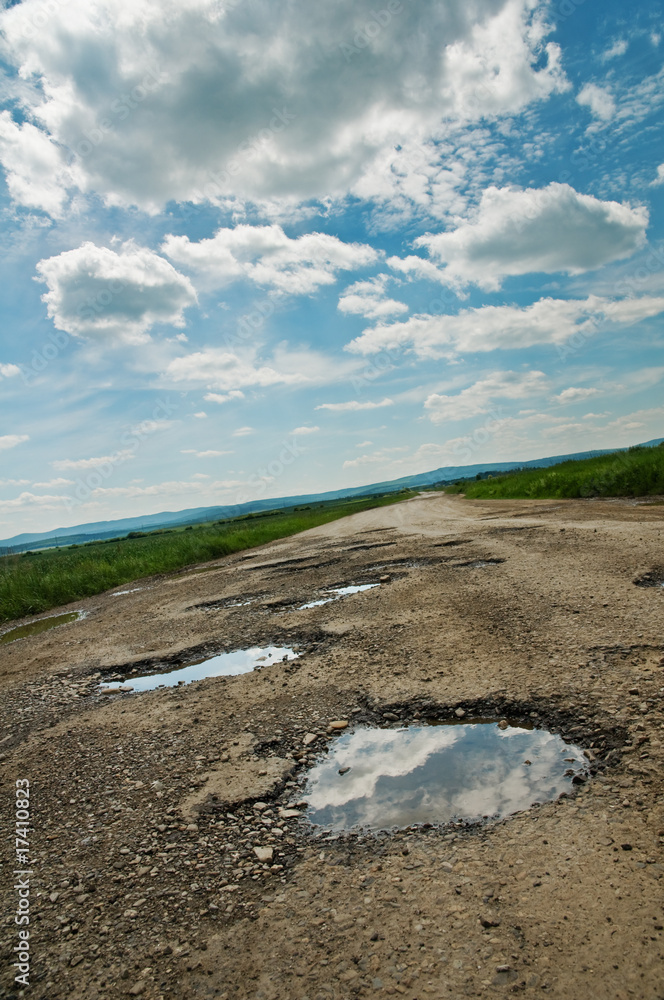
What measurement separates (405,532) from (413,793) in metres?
13.2

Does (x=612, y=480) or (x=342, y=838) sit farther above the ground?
(x=612, y=480)

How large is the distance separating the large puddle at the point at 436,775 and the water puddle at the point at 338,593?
436 cm

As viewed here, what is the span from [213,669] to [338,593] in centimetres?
320

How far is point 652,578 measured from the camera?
6.34m

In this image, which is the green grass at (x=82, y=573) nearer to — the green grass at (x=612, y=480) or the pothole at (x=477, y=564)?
the pothole at (x=477, y=564)

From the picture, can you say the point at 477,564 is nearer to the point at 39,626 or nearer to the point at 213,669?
the point at 213,669

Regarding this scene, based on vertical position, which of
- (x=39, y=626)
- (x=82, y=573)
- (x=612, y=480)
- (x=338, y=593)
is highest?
(x=612, y=480)

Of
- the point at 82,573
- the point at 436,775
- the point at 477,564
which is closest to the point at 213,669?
the point at 436,775

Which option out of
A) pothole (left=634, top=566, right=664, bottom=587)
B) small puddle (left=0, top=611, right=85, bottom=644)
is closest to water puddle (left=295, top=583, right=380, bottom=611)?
pothole (left=634, top=566, right=664, bottom=587)

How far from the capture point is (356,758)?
3.41 meters

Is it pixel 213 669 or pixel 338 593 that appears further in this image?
pixel 338 593

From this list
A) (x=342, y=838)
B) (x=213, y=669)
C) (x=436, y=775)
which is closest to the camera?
(x=342, y=838)

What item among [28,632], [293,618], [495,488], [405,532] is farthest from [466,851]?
[495,488]

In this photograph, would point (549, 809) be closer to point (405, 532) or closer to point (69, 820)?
point (69, 820)
